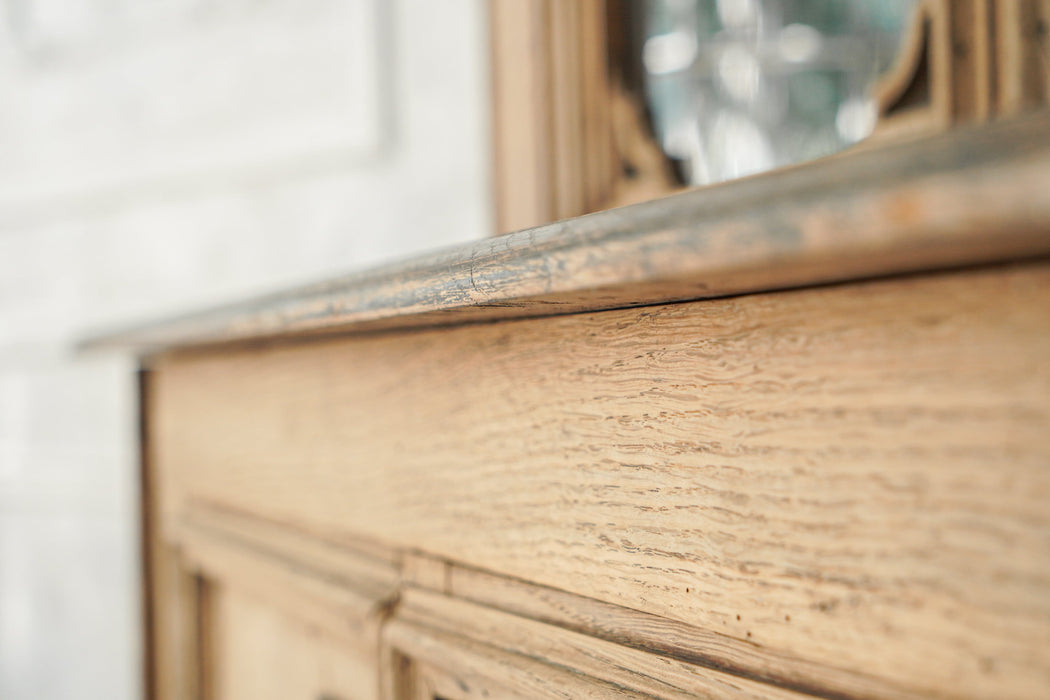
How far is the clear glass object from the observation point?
1.63 feet

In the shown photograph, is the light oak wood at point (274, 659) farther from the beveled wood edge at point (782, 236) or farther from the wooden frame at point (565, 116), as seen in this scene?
the wooden frame at point (565, 116)

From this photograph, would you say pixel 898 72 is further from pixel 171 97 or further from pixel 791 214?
pixel 171 97

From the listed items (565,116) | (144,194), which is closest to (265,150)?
(144,194)

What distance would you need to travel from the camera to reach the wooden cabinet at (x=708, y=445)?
0.12 m

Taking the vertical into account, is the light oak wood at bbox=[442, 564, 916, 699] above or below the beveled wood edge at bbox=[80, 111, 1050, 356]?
below

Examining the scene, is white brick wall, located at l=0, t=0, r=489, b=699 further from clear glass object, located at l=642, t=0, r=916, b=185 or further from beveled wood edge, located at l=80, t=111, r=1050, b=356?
beveled wood edge, located at l=80, t=111, r=1050, b=356

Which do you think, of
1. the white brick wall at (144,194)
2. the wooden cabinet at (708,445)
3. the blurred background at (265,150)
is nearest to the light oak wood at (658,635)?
the wooden cabinet at (708,445)

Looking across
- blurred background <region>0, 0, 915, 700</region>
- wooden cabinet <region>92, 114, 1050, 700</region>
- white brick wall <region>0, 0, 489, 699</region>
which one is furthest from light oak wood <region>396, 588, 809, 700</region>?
white brick wall <region>0, 0, 489, 699</region>

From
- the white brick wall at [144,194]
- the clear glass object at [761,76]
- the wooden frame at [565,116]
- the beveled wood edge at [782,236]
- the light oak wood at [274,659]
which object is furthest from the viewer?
the white brick wall at [144,194]

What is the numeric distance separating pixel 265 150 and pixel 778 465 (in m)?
0.91

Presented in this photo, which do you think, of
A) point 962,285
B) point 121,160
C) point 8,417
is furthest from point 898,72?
point 8,417

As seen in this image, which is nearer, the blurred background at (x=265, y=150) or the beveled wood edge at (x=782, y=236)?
the beveled wood edge at (x=782, y=236)

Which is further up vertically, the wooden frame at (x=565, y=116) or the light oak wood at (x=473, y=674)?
the wooden frame at (x=565, y=116)

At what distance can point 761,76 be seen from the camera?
1.87 feet
